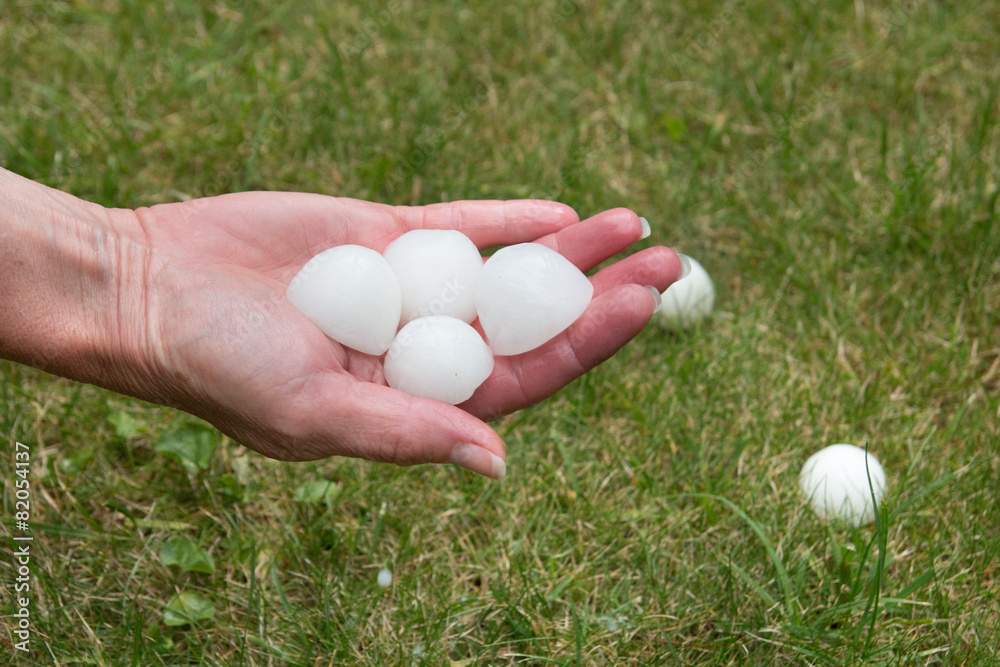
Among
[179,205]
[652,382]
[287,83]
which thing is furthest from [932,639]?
[287,83]

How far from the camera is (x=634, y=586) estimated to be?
174 cm

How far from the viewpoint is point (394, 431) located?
137cm

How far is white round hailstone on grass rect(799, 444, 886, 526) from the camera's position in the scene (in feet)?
5.88

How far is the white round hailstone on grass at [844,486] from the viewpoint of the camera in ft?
5.88

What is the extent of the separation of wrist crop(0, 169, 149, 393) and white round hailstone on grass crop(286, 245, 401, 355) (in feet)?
1.01

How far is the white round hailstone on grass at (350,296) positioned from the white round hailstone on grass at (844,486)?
0.96 m

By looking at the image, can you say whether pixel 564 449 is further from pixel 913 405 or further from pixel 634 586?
pixel 913 405

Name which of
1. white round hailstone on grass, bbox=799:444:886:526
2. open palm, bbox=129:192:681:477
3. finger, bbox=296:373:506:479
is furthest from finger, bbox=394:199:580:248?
white round hailstone on grass, bbox=799:444:886:526

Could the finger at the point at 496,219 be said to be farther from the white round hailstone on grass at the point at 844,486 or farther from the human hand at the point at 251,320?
the white round hailstone on grass at the point at 844,486

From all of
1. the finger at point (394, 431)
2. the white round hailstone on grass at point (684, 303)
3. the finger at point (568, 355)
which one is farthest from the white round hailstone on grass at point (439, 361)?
the white round hailstone on grass at point (684, 303)

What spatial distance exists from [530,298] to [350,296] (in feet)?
1.13

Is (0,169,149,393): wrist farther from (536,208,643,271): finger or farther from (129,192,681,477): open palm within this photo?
(536,208,643,271): finger

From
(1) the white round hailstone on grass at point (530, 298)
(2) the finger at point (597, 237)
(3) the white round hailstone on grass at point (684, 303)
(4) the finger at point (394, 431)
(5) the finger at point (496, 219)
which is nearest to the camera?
(4) the finger at point (394, 431)

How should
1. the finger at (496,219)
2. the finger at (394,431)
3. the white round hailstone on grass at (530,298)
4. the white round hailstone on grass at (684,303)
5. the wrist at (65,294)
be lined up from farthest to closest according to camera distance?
the white round hailstone on grass at (684,303) < the finger at (496,219) < the white round hailstone on grass at (530,298) < the wrist at (65,294) < the finger at (394,431)
